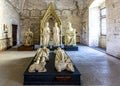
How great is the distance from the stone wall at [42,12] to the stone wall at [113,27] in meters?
7.31

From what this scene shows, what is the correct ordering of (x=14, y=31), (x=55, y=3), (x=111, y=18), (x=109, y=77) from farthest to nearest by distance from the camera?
(x=55, y=3)
(x=14, y=31)
(x=111, y=18)
(x=109, y=77)

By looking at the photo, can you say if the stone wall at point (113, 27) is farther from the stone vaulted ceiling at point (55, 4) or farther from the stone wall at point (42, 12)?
the stone wall at point (42, 12)

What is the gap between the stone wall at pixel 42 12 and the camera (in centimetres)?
1653

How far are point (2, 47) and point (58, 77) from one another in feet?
24.6

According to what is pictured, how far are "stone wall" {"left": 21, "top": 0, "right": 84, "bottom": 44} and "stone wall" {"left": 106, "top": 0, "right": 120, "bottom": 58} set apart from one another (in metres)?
7.31

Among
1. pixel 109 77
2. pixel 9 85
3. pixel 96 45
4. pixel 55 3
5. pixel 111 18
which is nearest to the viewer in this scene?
pixel 9 85

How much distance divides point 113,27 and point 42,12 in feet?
30.1

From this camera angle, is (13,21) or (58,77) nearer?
(58,77)

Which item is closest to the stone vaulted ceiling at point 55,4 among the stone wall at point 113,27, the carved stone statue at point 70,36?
the carved stone statue at point 70,36

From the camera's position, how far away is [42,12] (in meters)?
16.7

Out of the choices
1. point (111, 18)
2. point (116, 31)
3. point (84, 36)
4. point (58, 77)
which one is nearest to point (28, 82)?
point (58, 77)

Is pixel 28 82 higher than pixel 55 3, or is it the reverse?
pixel 55 3

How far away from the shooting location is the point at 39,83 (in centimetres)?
419

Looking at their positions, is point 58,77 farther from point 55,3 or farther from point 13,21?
point 55,3
